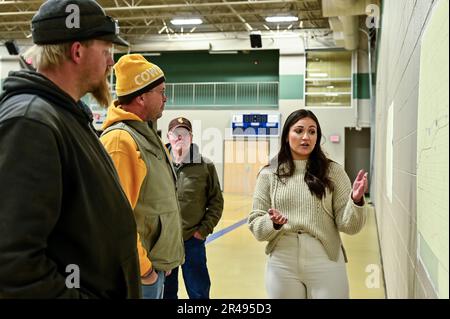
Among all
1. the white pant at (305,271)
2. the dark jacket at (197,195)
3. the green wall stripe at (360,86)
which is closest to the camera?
the white pant at (305,271)

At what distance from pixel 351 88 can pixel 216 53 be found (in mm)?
5646

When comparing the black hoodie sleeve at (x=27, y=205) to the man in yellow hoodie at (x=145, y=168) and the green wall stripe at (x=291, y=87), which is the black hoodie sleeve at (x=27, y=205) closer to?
the man in yellow hoodie at (x=145, y=168)

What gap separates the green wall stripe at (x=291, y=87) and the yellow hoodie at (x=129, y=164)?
15065mm

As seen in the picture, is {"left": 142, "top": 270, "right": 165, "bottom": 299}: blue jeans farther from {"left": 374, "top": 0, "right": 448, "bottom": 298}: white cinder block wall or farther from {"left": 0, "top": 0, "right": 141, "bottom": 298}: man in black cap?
{"left": 374, "top": 0, "right": 448, "bottom": 298}: white cinder block wall

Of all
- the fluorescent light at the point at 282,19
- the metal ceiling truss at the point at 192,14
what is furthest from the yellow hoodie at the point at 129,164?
the fluorescent light at the point at 282,19

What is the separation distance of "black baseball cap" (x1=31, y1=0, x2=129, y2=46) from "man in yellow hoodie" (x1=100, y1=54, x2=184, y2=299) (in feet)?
2.33

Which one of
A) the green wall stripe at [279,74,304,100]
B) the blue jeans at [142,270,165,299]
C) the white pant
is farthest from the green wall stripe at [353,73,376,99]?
the blue jeans at [142,270,165,299]

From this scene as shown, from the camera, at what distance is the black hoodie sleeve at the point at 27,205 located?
41.6 inches

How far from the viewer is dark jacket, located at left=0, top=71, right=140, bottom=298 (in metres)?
1.07

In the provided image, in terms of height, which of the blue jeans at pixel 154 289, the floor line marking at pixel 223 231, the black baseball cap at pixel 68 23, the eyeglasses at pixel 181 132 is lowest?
the floor line marking at pixel 223 231
